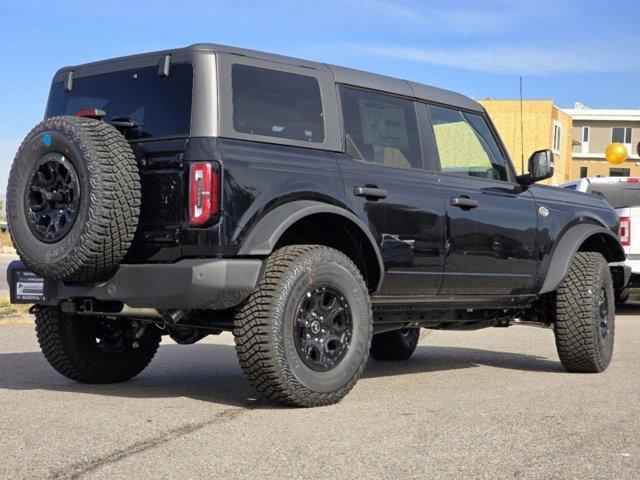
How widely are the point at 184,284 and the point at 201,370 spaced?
8.29ft

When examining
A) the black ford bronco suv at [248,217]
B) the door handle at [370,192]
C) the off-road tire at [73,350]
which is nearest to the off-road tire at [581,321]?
the black ford bronco suv at [248,217]

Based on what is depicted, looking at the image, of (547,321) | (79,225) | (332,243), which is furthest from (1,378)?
(547,321)

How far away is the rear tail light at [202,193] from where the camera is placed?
5.35 meters

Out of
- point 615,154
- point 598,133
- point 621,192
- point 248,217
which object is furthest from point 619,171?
point 248,217

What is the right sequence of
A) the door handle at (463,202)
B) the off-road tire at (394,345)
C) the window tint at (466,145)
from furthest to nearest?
the off-road tire at (394,345) < the window tint at (466,145) < the door handle at (463,202)

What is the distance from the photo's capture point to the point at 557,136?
55906 millimetres

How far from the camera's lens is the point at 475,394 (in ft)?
21.1

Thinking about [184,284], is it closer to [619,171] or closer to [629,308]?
[629,308]

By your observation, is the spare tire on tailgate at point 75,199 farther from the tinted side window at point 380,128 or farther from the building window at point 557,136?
the building window at point 557,136

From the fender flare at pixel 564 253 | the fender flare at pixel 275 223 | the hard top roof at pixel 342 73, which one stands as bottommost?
the fender flare at pixel 564 253

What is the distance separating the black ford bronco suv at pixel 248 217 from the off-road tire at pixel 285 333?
0.04 ft

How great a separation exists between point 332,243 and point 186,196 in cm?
115

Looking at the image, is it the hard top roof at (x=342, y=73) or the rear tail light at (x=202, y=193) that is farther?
the hard top roof at (x=342, y=73)

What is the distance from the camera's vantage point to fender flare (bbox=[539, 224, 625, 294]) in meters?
7.69
